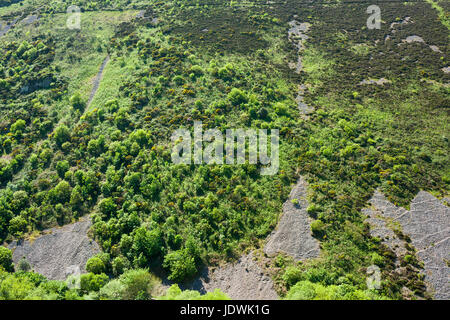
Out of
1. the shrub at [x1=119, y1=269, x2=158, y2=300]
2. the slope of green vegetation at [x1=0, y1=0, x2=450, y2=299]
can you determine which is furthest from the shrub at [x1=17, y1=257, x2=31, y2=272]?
the shrub at [x1=119, y1=269, x2=158, y2=300]

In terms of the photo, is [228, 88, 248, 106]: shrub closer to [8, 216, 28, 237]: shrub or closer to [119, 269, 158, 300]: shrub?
[119, 269, 158, 300]: shrub

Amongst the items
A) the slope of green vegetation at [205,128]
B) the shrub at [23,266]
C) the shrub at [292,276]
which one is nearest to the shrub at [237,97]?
the slope of green vegetation at [205,128]

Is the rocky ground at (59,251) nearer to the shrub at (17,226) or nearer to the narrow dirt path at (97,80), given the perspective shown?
the shrub at (17,226)

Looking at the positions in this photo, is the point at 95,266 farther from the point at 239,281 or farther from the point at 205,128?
the point at 205,128
